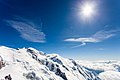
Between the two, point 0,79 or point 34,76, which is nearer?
point 0,79

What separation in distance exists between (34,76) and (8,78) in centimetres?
5968

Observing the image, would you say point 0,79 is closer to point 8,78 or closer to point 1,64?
point 8,78

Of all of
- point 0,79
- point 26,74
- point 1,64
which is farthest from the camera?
point 26,74

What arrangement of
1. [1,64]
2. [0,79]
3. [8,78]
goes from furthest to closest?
[1,64]
[8,78]
[0,79]

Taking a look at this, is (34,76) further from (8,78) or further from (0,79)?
(0,79)

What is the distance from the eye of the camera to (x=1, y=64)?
536ft

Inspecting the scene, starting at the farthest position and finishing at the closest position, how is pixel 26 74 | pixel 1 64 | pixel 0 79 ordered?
pixel 26 74
pixel 1 64
pixel 0 79

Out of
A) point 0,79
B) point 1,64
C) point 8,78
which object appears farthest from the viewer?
point 1,64

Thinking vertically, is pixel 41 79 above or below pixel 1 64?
below

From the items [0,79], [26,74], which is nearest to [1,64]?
[26,74]

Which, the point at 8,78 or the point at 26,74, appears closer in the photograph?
the point at 8,78

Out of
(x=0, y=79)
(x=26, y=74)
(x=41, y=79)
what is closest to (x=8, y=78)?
(x=0, y=79)

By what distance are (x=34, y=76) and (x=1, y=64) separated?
132ft

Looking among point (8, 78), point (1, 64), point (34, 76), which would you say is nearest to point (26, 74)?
point (34, 76)
